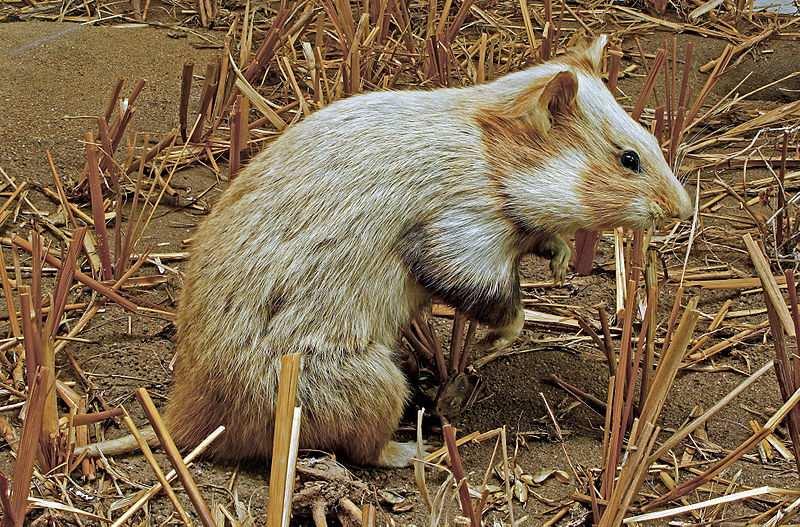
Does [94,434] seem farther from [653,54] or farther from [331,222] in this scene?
[653,54]

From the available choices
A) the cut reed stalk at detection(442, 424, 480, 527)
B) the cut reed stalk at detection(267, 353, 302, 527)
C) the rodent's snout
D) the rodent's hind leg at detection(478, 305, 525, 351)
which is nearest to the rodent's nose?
the rodent's snout

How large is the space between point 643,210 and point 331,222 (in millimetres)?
767

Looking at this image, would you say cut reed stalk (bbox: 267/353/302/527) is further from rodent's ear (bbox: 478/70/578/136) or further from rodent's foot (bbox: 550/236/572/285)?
rodent's foot (bbox: 550/236/572/285)

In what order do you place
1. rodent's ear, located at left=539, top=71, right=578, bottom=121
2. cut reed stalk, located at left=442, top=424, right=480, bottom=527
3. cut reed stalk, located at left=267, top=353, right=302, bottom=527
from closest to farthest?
cut reed stalk, located at left=267, top=353, right=302, bottom=527 → cut reed stalk, located at left=442, top=424, right=480, bottom=527 → rodent's ear, located at left=539, top=71, right=578, bottom=121

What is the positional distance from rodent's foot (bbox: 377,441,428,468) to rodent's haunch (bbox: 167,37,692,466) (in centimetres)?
4

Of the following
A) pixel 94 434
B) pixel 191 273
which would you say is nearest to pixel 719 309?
pixel 191 273

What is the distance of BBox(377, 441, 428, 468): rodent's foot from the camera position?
8.88ft

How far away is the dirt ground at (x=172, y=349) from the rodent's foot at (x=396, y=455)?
0.03 meters

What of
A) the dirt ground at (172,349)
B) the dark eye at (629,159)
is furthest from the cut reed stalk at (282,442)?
the dark eye at (629,159)

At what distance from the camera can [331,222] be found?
252 cm

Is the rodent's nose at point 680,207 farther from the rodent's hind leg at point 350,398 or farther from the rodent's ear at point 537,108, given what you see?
the rodent's hind leg at point 350,398

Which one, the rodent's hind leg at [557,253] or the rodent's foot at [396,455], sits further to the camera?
the rodent's hind leg at [557,253]

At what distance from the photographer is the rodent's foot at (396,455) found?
2.71m

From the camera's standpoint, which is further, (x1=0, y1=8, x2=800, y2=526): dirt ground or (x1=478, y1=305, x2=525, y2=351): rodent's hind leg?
(x1=478, y1=305, x2=525, y2=351): rodent's hind leg
